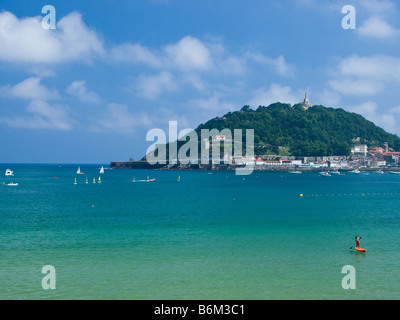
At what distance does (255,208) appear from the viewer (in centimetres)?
4403

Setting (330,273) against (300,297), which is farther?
(330,273)

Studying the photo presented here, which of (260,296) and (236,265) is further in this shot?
(236,265)

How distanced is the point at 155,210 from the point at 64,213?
352 inches

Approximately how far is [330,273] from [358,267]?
190cm

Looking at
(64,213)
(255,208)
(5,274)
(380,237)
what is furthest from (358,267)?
(64,213)

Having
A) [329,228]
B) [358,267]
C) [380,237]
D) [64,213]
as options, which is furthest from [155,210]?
[358,267]

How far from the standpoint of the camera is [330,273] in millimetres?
18453

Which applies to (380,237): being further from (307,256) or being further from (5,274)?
(5,274)
